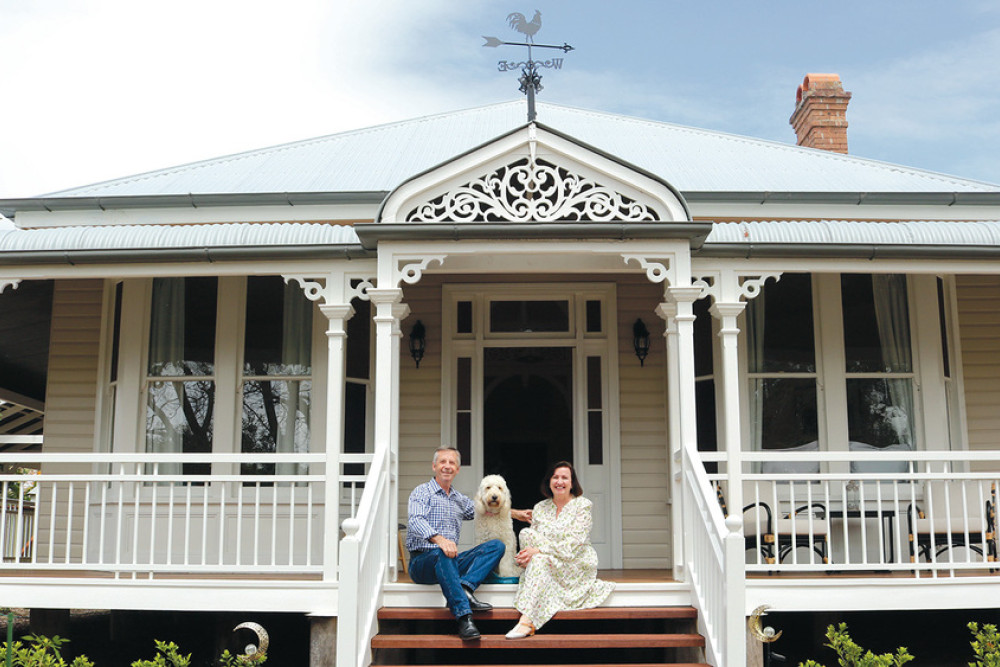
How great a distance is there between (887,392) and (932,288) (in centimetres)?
108

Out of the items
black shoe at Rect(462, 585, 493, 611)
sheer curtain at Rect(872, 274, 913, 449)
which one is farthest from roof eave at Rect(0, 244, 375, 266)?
sheer curtain at Rect(872, 274, 913, 449)

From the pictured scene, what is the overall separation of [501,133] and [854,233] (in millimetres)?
3587

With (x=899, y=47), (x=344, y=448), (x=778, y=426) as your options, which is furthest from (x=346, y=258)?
(x=899, y=47)

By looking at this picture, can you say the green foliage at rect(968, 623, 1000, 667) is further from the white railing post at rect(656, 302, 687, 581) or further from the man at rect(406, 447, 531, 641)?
the man at rect(406, 447, 531, 641)

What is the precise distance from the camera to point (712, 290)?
753cm

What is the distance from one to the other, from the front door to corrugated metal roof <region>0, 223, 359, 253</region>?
2.08 m

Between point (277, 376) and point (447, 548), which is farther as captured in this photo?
point (277, 376)

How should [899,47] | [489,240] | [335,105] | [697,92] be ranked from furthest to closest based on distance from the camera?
[335,105], [899,47], [697,92], [489,240]

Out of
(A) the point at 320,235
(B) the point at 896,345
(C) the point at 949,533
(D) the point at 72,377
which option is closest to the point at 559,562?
(C) the point at 949,533

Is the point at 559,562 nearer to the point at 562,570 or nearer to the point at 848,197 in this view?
the point at 562,570

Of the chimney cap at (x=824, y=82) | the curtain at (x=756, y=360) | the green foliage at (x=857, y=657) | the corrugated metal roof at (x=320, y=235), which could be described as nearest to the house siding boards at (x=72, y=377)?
the corrugated metal roof at (x=320, y=235)

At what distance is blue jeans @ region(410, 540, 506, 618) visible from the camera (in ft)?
21.2

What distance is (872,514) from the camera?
838cm

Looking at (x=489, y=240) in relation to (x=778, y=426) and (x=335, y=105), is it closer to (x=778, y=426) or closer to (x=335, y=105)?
(x=778, y=426)
